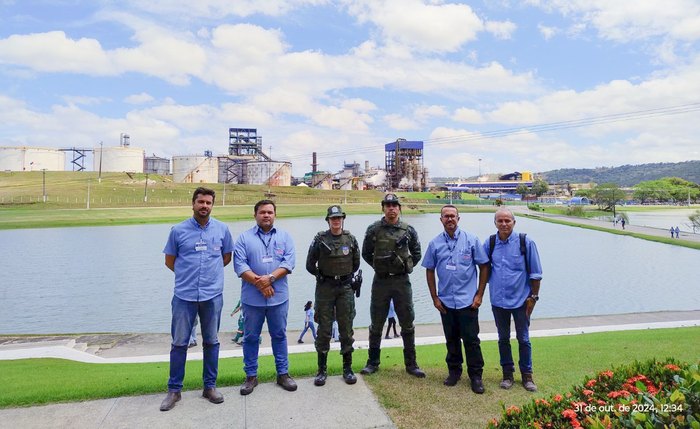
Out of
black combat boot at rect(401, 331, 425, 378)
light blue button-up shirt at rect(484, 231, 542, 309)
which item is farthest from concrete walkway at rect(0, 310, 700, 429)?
light blue button-up shirt at rect(484, 231, 542, 309)

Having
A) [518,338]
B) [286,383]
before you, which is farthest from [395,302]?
[286,383]

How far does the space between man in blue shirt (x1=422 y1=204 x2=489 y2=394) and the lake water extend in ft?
33.0

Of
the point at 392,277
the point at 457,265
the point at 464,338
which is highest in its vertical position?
the point at 457,265

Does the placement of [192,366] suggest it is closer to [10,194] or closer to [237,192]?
[10,194]

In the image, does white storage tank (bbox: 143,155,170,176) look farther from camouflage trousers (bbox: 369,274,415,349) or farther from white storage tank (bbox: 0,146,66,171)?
camouflage trousers (bbox: 369,274,415,349)

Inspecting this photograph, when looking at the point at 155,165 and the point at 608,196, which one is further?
the point at 155,165

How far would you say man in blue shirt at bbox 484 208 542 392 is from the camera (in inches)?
242

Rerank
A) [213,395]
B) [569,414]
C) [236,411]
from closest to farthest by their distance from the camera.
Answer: [569,414], [236,411], [213,395]

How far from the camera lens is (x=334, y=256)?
6.35 meters

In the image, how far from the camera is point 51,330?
52.0ft

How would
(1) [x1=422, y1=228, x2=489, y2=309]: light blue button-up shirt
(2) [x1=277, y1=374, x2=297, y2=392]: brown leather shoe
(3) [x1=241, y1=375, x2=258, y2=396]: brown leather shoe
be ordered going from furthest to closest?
(1) [x1=422, y1=228, x2=489, y2=309]: light blue button-up shirt
(2) [x1=277, y1=374, x2=297, y2=392]: brown leather shoe
(3) [x1=241, y1=375, x2=258, y2=396]: brown leather shoe

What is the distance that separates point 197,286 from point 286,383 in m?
1.83

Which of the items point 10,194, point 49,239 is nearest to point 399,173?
point 10,194

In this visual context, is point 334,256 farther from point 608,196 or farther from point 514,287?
point 608,196
